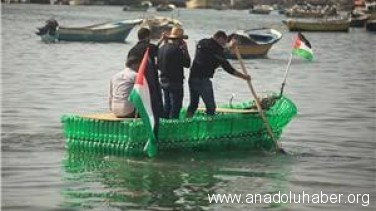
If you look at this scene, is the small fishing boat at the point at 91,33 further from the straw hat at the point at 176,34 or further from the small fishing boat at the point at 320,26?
the straw hat at the point at 176,34

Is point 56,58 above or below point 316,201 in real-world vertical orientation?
below

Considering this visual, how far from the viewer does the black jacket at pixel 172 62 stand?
648 inches

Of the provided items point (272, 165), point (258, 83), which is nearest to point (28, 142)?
point (272, 165)

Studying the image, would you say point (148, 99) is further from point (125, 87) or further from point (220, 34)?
point (220, 34)

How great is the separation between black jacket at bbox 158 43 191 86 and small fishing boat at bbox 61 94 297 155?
0.75 m

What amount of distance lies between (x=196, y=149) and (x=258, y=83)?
19324 millimetres

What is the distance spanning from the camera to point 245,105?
1873 cm

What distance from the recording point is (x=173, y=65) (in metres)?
16.5

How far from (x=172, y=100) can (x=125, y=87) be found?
1139 millimetres

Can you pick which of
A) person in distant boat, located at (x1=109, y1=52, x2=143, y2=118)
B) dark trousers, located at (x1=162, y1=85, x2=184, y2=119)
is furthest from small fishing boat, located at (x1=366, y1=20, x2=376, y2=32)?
person in distant boat, located at (x1=109, y1=52, x2=143, y2=118)

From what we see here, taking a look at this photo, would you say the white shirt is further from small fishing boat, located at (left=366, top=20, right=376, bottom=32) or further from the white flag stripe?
small fishing boat, located at (left=366, top=20, right=376, bottom=32)

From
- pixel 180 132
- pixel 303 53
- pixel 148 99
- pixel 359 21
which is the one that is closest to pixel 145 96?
pixel 148 99

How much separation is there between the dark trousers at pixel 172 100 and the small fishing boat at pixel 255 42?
99.0 ft

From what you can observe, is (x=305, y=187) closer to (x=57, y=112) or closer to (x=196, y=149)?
(x=196, y=149)
